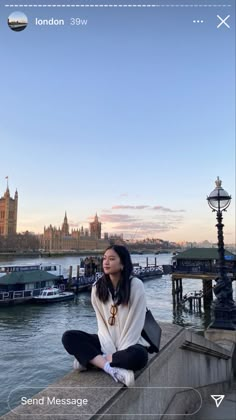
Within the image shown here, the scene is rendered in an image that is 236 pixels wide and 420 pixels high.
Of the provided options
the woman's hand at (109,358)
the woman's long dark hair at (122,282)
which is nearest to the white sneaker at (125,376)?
the woman's hand at (109,358)

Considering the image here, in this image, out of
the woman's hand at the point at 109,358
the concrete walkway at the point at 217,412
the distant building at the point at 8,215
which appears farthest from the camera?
the distant building at the point at 8,215

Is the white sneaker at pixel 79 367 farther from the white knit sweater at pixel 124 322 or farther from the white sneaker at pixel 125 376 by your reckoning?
the white sneaker at pixel 125 376

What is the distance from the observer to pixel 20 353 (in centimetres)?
1741

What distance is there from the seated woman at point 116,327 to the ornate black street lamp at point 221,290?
487 centimetres

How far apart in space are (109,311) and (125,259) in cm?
48

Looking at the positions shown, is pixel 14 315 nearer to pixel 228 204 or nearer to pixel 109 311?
pixel 228 204

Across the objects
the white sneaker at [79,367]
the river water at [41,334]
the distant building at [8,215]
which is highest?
the distant building at [8,215]

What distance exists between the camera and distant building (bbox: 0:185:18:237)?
16550 cm

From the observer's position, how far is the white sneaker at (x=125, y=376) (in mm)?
2729

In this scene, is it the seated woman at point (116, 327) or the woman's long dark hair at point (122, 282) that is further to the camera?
the woman's long dark hair at point (122, 282)

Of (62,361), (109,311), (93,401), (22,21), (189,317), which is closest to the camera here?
(93,401)

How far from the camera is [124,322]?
2.97 meters

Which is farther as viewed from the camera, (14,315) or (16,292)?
(16,292)

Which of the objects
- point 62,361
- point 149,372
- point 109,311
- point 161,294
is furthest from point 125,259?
point 161,294
